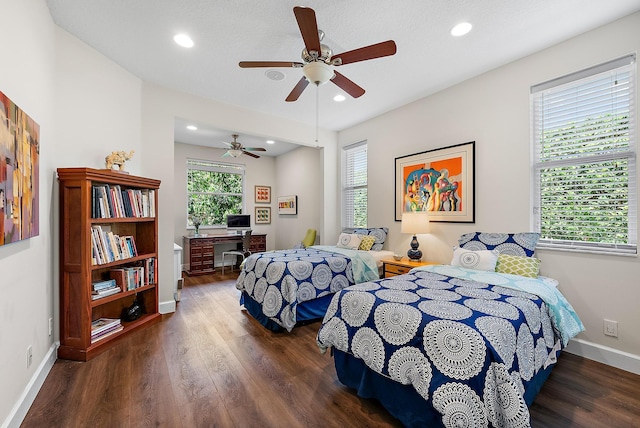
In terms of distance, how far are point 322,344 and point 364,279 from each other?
5.87ft

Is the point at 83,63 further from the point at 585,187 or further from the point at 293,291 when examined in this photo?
the point at 585,187

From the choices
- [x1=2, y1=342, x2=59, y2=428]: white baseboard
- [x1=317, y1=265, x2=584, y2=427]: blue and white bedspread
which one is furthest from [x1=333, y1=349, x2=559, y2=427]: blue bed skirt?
[x1=2, y1=342, x2=59, y2=428]: white baseboard

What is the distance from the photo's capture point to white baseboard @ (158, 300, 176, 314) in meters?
3.49

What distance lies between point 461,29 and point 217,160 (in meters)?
5.48

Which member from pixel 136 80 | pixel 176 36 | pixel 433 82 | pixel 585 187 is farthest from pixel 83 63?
pixel 585 187

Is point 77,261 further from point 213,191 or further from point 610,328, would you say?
point 610,328

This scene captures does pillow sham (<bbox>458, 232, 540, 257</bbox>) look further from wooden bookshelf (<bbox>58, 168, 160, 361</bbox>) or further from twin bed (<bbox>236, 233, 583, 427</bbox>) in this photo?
wooden bookshelf (<bbox>58, 168, 160, 361</bbox>)

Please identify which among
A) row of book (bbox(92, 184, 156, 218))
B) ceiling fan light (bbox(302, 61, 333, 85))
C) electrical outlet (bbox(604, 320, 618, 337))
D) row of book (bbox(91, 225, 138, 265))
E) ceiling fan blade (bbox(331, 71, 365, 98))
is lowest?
electrical outlet (bbox(604, 320, 618, 337))

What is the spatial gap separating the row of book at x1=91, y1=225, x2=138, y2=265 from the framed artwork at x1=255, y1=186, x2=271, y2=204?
13.9 ft

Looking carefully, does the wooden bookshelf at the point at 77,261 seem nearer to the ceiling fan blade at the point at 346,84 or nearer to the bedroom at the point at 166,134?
the bedroom at the point at 166,134

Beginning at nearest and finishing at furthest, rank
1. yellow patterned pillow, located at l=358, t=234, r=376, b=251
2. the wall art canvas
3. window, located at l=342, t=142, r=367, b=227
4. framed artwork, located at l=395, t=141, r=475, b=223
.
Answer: the wall art canvas, framed artwork, located at l=395, t=141, r=475, b=223, yellow patterned pillow, located at l=358, t=234, r=376, b=251, window, located at l=342, t=142, r=367, b=227

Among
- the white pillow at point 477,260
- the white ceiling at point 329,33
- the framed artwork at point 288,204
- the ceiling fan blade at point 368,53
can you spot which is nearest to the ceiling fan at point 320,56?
the ceiling fan blade at point 368,53

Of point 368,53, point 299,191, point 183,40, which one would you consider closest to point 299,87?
point 368,53

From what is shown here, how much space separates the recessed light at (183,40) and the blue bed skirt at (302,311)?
2.79 m
